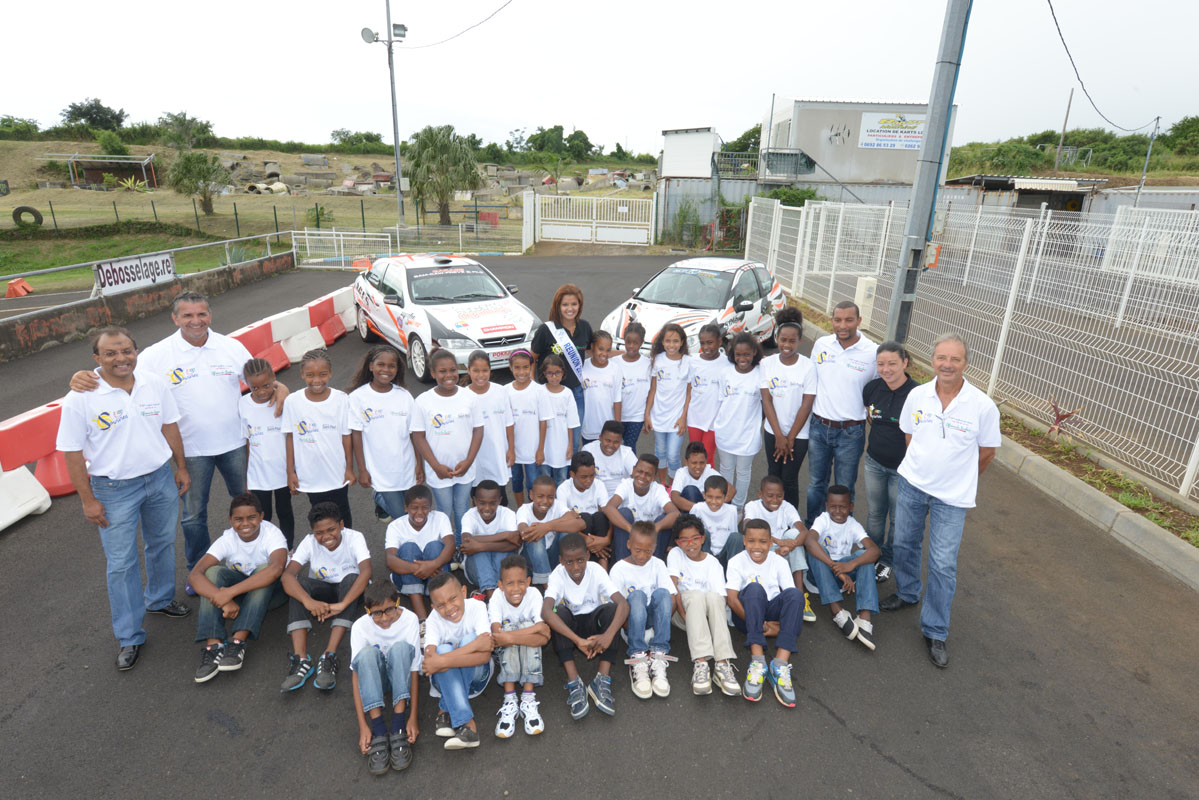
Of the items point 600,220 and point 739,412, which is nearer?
point 739,412

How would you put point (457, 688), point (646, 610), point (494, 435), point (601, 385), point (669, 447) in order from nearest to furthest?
point (457, 688)
point (646, 610)
point (494, 435)
point (601, 385)
point (669, 447)

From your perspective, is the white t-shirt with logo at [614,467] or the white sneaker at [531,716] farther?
the white t-shirt with logo at [614,467]

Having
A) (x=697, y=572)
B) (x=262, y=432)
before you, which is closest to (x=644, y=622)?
(x=697, y=572)

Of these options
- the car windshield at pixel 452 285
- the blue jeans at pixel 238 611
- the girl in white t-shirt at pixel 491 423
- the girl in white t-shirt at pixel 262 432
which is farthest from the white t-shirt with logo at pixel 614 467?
the car windshield at pixel 452 285

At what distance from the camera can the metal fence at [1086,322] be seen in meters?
6.04

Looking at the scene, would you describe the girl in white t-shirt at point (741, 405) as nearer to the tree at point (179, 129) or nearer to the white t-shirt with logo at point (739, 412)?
the white t-shirt with logo at point (739, 412)

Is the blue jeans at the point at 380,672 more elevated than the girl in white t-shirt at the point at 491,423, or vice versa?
the girl in white t-shirt at the point at 491,423

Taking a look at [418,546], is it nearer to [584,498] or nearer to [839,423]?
[584,498]

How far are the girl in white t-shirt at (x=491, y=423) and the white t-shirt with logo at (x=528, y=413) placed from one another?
0.28 feet

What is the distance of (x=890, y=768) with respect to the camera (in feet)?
10.9

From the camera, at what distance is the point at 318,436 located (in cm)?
449

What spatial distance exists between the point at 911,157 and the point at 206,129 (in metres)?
39.6

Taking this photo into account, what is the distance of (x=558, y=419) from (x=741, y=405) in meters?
1.50

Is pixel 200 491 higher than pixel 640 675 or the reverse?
higher
